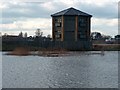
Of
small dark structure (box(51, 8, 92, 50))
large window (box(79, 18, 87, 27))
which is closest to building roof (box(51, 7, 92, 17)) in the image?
small dark structure (box(51, 8, 92, 50))

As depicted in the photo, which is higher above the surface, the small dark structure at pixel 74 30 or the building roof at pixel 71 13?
the building roof at pixel 71 13

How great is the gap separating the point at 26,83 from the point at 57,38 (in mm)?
46887

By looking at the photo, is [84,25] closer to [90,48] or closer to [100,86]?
[90,48]

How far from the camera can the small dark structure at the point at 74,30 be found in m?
58.0

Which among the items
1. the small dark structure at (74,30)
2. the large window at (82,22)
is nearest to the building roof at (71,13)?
the small dark structure at (74,30)

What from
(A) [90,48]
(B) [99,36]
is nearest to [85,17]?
(A) [90,48]

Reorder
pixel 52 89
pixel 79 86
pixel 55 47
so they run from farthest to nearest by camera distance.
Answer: pixel 55 47 < pixel 79 86 < pixel 52 89

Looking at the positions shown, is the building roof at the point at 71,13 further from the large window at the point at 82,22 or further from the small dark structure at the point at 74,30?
the large window at the point at 82,22

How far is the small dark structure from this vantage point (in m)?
58.0

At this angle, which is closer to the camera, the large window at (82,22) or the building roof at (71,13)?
the building roof at (71,13)

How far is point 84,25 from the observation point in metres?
58.9

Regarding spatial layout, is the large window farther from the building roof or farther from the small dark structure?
the building roof

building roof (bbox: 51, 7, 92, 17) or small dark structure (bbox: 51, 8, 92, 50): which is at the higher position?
building roof (bbox: 51, 7, 92, 17)

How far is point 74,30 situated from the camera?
58.0m
